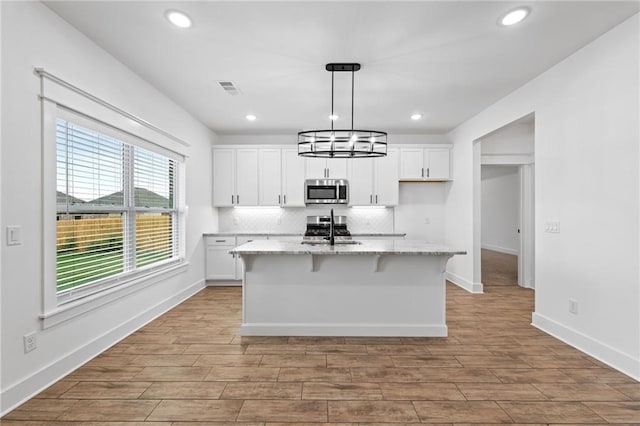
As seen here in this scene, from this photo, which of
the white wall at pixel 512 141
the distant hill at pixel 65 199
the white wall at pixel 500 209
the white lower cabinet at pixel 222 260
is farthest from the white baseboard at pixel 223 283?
the white wall at pixel 500 209

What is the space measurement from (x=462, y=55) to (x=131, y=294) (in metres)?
3.95

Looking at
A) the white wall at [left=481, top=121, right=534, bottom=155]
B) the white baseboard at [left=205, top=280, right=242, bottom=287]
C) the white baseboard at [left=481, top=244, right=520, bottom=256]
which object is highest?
the white wall at [left=481, top=121, right=534, bottom=155]

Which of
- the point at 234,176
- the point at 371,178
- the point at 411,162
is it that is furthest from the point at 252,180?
the point at 411,162

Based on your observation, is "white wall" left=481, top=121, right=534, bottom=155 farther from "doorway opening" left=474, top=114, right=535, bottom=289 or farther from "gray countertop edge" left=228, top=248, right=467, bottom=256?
"gray countertop edge" left=228, top=248, right=467, bottom=256

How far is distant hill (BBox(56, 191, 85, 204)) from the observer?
2.56m

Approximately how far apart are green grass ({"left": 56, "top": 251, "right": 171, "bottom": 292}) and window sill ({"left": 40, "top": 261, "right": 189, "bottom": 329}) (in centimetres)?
14

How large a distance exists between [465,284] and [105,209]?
195 inches

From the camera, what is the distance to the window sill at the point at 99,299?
2434 millimetres

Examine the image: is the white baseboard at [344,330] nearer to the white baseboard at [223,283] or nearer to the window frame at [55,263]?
the window frame at [55,263]

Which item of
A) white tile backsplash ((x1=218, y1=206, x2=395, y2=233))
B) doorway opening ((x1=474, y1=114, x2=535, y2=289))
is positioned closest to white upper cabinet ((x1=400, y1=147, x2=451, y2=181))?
doorway opening ((x1=474, y1=114, x2=535, y2=289))

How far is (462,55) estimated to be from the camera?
3.07 meters

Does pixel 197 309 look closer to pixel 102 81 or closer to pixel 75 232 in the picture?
pixel 75 232

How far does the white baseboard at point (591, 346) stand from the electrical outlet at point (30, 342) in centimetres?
424

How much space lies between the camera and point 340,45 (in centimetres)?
288
